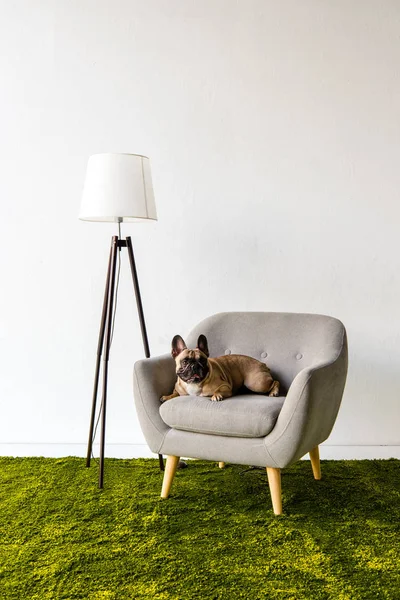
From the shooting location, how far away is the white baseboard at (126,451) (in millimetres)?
3994

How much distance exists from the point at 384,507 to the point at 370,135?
217 centimetres

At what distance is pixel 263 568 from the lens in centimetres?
247

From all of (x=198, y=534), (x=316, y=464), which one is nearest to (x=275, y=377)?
(x=316, y=464)

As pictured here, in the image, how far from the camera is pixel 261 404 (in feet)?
10.0

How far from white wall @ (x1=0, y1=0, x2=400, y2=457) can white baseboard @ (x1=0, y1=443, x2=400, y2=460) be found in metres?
0.02

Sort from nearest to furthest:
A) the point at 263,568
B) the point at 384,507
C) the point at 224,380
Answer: the point at 263,568
the point at 384,507
the point at 224,380

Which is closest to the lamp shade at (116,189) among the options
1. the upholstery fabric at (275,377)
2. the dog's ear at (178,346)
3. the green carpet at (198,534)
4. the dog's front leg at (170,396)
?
the dog's ear at (178,346)

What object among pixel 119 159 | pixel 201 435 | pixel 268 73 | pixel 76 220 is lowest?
pixel 201 435

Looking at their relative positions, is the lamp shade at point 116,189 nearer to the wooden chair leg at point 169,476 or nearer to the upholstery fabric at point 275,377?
the upholstery fabric at point 275,377

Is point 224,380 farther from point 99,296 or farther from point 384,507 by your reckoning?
point 99,296

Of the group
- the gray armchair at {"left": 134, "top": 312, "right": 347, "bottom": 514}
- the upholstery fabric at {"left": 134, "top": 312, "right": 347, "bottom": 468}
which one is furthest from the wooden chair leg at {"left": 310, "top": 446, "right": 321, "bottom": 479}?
the upholstery fabric at {"left": 134, "top": 312, "right": 347, "bottom": 468}

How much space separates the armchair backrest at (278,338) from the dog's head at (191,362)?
0.96 feet

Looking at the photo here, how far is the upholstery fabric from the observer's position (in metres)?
2.96

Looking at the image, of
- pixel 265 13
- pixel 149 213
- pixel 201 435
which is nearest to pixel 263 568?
pixel 201 435
